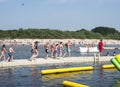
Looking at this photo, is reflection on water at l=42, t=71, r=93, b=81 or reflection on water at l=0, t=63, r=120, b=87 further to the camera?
reflection on water at l=42, t=71, r=93, b=81

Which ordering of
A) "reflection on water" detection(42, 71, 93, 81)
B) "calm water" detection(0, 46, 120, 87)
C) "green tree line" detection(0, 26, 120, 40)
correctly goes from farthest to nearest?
1. "green tree line" detection(0, 26, 120, 40)
2. "reflection on water" detection(42, 71, 93, 81)
3. "calm water" detection(0, 46, 120, 87)

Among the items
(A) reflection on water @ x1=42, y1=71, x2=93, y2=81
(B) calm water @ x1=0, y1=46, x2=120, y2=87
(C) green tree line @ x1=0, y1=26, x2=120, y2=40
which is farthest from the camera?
(C) green tree line @ x1=0, y1=26, x2=120, y2=40

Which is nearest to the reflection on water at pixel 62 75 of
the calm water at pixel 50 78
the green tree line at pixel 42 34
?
the calm water at pixel 50 78

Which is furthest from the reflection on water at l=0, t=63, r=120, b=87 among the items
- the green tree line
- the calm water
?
the green tree line

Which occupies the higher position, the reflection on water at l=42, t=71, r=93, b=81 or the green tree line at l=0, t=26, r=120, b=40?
the green tree line at l=0, t=26, r=120, b=40

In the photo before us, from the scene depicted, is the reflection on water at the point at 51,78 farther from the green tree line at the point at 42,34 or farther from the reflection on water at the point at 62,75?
the green tree line at the point at 42,34

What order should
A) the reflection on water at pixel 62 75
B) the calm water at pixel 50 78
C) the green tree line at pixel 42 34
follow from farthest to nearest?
the green tree line at pixel 42 34 < the reflection on water at pixel 62 75 < the calm water at pixel 50 78

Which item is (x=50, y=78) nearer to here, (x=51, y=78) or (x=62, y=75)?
(x=51, y=78)

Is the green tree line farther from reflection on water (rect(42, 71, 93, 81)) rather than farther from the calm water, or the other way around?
reflection on water (rect(42, 71, 93, 81))

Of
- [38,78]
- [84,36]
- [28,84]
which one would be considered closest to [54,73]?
[38,78]

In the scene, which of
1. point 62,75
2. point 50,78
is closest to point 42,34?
point 62,75

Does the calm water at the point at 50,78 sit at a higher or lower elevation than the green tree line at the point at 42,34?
lower

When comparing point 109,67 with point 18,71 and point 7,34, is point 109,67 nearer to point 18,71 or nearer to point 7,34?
point 18,71

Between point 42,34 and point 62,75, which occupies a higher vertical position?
point 42,34
